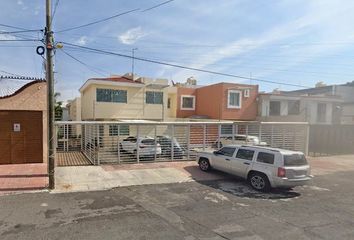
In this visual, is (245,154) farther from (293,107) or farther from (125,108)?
(293,107)

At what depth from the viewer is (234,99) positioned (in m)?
27.3

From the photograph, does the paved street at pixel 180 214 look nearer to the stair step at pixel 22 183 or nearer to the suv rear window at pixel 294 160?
the stair step at pixel 22 183

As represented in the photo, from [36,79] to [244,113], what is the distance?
67.0ft

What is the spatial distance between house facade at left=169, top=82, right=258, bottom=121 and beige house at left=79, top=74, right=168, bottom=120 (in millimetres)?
3813

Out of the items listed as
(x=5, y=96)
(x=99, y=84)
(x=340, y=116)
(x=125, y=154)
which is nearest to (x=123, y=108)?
(x=99, y=84)

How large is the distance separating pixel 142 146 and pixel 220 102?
14.0 m

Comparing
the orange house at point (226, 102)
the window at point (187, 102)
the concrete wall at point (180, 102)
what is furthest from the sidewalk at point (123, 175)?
the window at point (187, 102)

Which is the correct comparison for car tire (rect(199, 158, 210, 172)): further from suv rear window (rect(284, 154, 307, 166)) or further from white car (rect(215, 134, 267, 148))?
suv rear window (rect(284, 154, 307, 166))

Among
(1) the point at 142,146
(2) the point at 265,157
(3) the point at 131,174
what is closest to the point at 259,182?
(2) the point at 265,157

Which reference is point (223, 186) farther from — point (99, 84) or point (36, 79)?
point (99, 84)

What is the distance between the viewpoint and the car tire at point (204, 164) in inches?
499

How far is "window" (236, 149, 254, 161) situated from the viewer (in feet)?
34.3

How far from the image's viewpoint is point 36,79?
1325 centimetres

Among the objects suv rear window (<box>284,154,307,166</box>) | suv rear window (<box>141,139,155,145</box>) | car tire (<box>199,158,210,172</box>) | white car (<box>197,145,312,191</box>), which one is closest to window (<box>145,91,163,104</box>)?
suv rear window (<box>141,139,155,145</box>)
